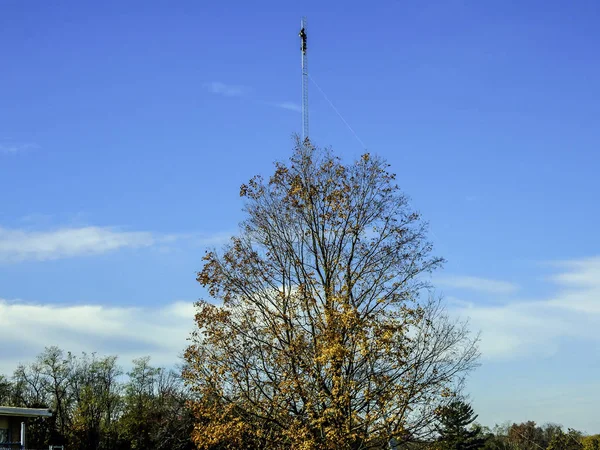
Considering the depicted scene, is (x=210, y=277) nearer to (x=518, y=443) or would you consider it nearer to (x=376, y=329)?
(x=376, y=329)

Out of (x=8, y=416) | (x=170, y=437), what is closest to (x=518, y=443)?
(x=170, y=437)

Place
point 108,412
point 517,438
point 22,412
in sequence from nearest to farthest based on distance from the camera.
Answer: point 22,412 → point 108,412 → point 517,438

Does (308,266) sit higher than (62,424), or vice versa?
(308,266)

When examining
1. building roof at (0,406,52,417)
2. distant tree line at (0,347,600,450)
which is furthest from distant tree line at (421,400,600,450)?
building roof at (0,406,52,417)

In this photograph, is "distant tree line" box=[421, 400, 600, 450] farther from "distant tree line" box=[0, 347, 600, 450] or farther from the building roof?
the building roof

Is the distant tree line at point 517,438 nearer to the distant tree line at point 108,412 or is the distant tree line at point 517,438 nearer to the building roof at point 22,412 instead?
the distant tree line at point 108,412

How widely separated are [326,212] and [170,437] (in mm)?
33651

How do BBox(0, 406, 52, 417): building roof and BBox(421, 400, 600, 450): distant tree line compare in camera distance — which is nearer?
BBox(0, 406, 52, 417): building roof

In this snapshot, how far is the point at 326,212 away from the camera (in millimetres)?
25297

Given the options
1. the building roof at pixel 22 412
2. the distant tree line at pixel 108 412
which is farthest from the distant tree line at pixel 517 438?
the building roof at pixel 22 412

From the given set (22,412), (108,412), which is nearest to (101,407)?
(108,412)

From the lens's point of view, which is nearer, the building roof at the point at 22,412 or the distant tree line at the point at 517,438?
the building roof at the point at 22,412

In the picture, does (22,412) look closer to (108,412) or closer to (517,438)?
(108,412)

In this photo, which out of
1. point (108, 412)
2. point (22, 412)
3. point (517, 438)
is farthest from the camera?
point (517, 438)
